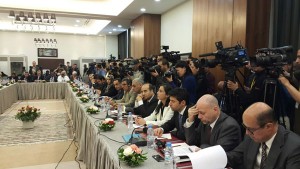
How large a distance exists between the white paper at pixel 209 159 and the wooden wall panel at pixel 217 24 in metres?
2.71

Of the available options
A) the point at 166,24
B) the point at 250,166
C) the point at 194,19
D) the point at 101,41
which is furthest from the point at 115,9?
the point at 250,166

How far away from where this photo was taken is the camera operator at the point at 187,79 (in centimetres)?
345

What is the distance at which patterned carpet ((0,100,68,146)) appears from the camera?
4266 mm

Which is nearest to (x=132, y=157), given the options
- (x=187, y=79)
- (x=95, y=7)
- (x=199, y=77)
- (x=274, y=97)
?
(x=274, y=97)

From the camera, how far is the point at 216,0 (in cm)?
430

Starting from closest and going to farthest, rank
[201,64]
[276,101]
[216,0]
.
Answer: [276,101] < [201,64] < [216,0]

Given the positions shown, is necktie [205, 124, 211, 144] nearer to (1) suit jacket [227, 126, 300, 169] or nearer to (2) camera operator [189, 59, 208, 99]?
(1) suit jacket [227, 126, 300, 169]

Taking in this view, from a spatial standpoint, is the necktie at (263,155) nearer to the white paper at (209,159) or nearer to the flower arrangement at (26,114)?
the white paper at (209,159)

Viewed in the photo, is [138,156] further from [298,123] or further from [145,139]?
[298,123]

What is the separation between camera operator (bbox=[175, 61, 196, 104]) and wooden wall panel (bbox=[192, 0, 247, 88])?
94 centimetres

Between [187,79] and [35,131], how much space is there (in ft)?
10.7

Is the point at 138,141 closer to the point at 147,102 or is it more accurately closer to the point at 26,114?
the point at 147,102

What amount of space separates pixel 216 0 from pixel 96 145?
334 centimetres

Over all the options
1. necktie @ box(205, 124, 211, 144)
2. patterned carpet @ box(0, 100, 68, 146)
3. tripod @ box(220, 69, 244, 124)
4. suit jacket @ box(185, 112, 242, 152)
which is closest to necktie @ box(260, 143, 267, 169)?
suit jacket @ box(185, 112, 242, 152)
